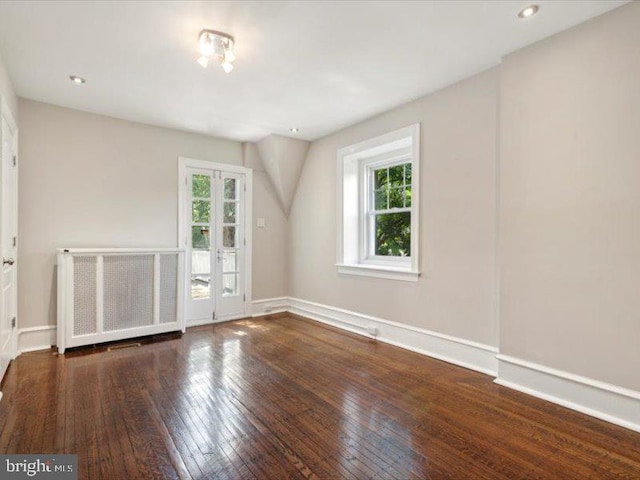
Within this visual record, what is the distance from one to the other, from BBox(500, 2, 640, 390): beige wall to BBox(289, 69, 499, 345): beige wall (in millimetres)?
192

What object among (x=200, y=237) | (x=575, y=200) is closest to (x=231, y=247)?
(x=200, y=237)

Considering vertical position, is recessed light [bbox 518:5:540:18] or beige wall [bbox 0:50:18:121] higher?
recessed light [bbox 518:5:540:18]

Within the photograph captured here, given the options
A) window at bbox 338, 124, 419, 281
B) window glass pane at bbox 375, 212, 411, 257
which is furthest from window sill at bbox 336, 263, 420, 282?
window glass pane at bbox 375, 212, 411, 257

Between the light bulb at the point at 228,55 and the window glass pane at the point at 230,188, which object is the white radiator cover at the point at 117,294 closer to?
the window glass pane at the point at 230,188

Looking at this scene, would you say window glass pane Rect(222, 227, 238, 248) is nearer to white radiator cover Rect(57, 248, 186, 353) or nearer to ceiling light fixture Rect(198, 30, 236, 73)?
white radiator cover Rect(57, 248, 186, 353)

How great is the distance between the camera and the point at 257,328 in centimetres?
417

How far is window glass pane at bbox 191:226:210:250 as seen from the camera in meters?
4.34

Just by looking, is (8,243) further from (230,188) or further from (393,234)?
(393,234)

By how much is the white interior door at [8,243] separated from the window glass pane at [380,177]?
3.47 meters

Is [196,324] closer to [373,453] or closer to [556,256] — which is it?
[373,453]

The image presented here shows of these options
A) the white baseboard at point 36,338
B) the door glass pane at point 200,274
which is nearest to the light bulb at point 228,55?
the door glass pane at point 200,274

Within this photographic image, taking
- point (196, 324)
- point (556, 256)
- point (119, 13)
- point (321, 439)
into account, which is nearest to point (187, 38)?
point (119, 13)

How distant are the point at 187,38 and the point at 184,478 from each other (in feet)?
8.56

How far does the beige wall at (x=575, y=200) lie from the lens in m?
2.00
